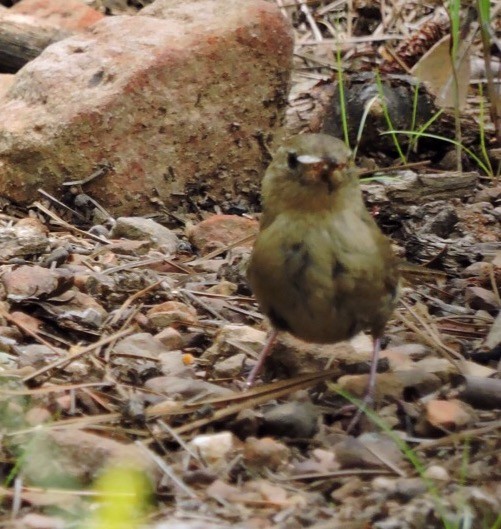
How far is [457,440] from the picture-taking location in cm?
262

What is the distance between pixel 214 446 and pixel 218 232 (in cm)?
199

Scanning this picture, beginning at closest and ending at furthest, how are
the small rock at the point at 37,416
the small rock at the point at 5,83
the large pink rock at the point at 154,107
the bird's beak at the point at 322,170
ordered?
the small rock at the point at 37,416 → the bird's beak at the point at 322,170 → the large pink rock at the point at 154,107 → the small rock at the point at 5,83

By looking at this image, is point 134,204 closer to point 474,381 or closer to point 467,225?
point 467,225

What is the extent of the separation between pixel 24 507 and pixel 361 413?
0.96 metres

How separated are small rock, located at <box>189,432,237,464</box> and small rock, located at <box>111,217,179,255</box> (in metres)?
1.84

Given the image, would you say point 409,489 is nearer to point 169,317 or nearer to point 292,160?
point 292,160

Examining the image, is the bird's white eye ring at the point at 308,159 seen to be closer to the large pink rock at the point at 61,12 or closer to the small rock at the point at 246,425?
the small rock at the point at 246,425

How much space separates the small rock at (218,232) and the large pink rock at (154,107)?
1.51 ft

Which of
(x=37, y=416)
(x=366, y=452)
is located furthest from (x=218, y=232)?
(x=366, y=452)

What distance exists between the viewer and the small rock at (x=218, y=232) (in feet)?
14.8

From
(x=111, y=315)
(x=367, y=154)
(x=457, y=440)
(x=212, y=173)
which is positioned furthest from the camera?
(x=367, y=154)

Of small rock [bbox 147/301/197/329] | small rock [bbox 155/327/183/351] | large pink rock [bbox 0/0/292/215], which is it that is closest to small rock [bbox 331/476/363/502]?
small rock [bbox 155/327/183/351]

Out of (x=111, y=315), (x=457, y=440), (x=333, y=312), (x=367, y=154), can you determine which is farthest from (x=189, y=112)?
(x=457, y=440)

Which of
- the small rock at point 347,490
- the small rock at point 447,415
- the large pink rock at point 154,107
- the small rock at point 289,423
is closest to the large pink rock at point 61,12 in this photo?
the large pink rock at point 154,107
